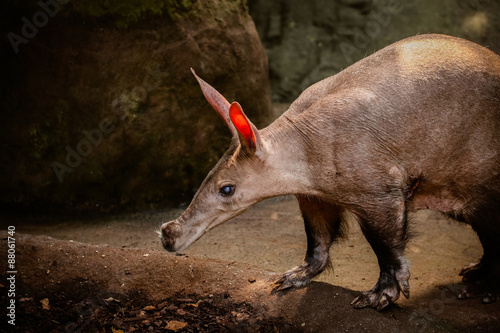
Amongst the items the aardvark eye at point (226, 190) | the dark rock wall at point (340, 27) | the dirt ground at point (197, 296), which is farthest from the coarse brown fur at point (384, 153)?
the dark rock wall at point (340, 27)

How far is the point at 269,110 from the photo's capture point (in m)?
7.75

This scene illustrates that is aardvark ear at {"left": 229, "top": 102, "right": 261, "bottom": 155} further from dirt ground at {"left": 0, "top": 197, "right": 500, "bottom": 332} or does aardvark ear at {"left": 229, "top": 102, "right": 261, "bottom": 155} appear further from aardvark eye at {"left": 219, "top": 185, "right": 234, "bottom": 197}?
dirt ground at {"left": 0, "top": 197, "right": 500, "bottom": 332}

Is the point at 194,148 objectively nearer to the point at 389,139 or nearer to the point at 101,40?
the point at 101,40

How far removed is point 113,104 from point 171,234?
128 inches

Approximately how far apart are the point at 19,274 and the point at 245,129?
2388mm

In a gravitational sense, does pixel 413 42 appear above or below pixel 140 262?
above

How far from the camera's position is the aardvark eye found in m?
3.81

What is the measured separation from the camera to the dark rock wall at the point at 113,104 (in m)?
6.23

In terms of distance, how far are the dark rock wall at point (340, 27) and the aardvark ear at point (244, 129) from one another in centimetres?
638

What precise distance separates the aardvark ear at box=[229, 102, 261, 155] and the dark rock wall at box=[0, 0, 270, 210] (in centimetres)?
331

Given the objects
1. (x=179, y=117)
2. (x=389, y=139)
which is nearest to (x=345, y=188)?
(x=389, y=139)

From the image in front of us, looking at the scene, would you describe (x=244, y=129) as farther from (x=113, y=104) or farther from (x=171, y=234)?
(x=113, y=104)

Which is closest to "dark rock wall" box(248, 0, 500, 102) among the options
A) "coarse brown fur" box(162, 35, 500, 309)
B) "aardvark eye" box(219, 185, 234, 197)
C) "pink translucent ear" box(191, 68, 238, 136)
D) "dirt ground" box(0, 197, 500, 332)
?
"dirt ground" box(0, 197, 500, 332)

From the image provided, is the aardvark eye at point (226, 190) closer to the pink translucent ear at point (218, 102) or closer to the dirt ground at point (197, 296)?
the pink translucent ear at point (218, 102)
